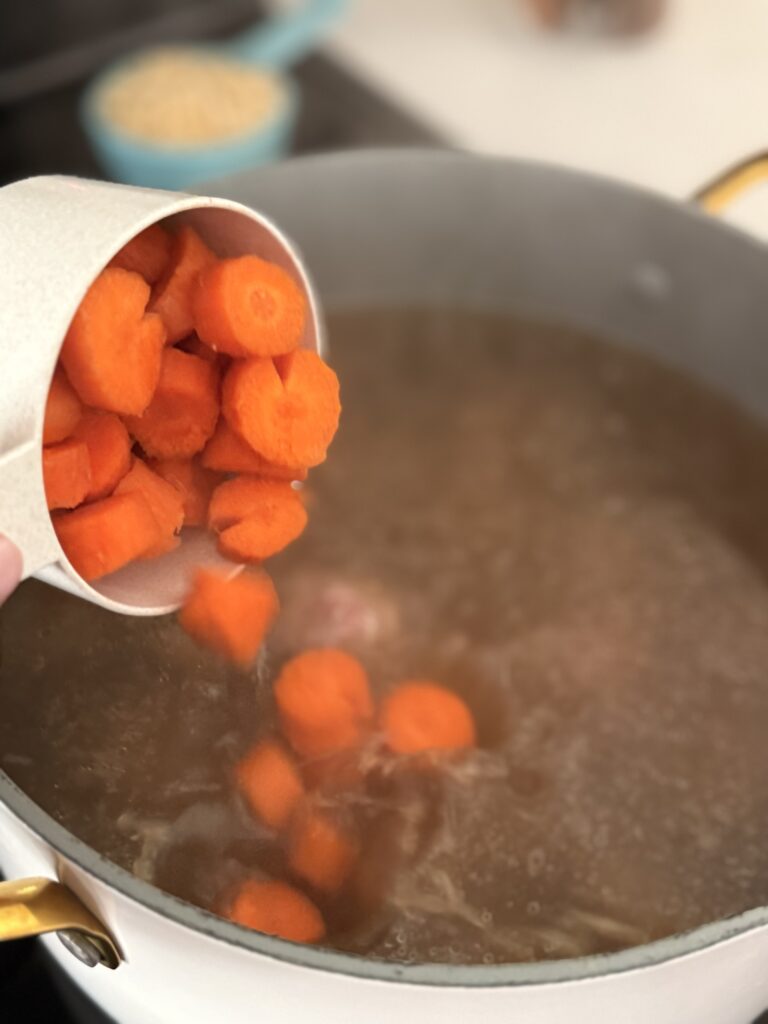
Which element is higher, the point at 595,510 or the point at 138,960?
the point at 138,960

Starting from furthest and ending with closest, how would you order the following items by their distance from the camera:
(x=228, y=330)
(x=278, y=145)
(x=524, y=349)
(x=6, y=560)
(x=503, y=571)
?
(x=278, y=145), (x=524, y=349), (x=503, y=571), (x=228, y=330), (x=6, y=560)

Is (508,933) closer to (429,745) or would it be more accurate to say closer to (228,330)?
(429,745)

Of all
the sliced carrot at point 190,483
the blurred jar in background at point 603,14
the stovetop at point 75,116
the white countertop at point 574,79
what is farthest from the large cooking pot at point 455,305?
the blurred jar in background at point 603,14

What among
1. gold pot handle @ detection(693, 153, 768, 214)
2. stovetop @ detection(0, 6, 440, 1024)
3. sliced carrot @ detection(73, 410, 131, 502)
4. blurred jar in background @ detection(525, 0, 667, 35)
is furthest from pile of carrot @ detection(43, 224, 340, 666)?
blurred jar in background @ detection(525, 0, 667, 35)

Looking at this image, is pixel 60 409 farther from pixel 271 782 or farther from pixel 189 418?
pixel 271 782

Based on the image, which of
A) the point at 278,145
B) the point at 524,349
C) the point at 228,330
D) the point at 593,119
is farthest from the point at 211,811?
the point at 593,119

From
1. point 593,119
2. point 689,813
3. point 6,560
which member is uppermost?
point 6,560

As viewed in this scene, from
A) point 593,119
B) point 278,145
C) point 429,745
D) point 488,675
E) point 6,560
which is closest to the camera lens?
point 6,560

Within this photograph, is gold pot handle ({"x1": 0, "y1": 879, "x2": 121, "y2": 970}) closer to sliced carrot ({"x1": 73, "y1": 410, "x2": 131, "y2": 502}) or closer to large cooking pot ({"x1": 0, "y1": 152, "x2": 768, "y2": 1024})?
large cooking pot ({"x1": 0, "y1": 152, "x2": 768, "y2": 1024})
